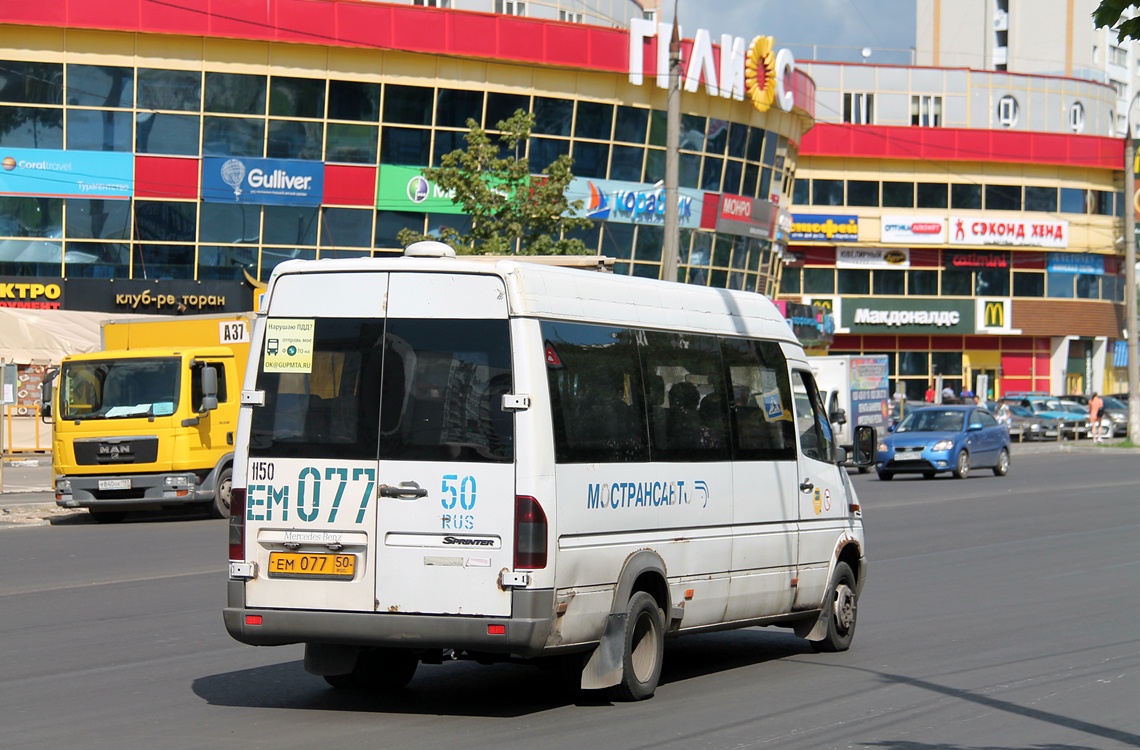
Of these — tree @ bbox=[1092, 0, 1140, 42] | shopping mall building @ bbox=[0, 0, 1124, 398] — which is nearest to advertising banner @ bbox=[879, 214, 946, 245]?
shopping mall building @ bbox=[0, 0, 1124, 398]

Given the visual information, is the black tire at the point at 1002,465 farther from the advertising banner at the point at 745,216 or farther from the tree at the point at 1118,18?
the tree at the point at 1118,18

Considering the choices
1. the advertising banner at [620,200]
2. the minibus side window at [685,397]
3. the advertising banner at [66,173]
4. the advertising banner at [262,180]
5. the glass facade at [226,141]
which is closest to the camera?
the minibus side window at [685,397]

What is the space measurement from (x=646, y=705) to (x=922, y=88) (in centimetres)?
7388

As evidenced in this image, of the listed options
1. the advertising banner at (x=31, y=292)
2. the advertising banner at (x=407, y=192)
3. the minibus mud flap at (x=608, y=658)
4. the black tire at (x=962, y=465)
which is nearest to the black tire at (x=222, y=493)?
the minibus mud flap at (x=608, y=658)

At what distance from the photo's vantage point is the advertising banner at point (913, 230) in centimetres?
7625

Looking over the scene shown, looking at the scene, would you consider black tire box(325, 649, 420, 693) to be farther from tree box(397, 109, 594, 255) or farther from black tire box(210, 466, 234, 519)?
tree box(397, 109, 594, 255)

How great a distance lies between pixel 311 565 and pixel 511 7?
46.0 m

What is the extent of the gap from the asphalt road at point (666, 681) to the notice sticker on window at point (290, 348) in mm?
1905

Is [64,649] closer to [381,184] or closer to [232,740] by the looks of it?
[232,740]

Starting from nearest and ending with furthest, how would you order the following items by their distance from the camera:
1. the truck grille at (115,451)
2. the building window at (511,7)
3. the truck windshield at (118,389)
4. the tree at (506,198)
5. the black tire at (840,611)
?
the black tire at (840,611) → the truck grille at (115,451) → the truck windshield at (118,389) → the tree at (506,198) → the building window at (511,7)

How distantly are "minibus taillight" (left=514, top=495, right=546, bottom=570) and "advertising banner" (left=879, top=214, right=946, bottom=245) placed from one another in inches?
2767

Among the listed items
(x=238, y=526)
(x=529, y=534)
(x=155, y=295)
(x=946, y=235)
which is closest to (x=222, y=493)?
(x=238, y=526)

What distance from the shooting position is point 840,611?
11.2 metres

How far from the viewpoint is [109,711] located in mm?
8641
